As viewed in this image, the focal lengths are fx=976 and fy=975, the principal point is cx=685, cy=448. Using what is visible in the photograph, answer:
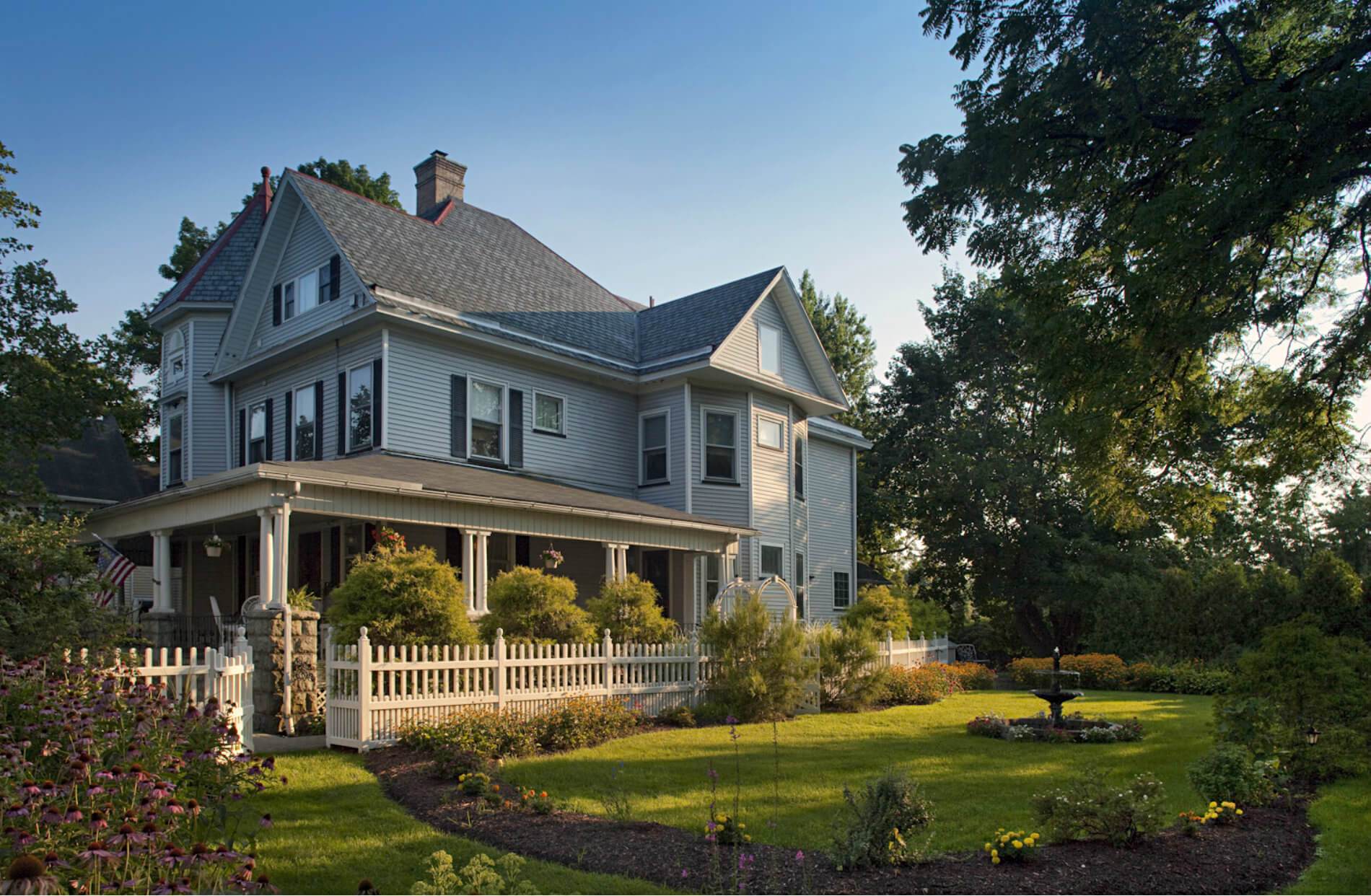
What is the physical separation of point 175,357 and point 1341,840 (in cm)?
2493

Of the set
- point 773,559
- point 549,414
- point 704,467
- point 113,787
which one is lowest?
Result: point 113,787

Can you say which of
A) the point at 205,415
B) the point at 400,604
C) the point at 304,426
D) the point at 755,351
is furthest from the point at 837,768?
the point at 205,415

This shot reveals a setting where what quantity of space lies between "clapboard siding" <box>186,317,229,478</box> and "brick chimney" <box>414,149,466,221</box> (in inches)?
216

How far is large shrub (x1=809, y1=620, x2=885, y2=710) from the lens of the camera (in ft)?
52.9

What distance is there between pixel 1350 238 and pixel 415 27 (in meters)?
10.6

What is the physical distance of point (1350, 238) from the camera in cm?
1045

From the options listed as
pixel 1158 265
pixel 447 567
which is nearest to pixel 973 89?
pixel 1158 265

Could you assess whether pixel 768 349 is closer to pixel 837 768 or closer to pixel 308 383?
pixel 308 383

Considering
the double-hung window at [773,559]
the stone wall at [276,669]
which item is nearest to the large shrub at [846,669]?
the double-hung window at [773,559]

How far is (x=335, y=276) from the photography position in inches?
745

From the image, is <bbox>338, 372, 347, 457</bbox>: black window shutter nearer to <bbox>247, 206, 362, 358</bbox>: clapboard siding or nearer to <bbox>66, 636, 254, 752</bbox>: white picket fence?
<bbox>247, 206, 362, 358</bbox>: clapboard siding

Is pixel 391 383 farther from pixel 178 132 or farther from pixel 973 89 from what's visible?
pixel 973 89

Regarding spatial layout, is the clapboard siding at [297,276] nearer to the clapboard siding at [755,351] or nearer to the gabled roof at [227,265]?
the gabled roof at [227,265]

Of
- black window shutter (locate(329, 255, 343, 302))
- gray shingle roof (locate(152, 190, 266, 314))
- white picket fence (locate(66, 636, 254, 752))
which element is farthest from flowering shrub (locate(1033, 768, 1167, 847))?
gray shingle roof (locate(152, 190, 266, 314))
